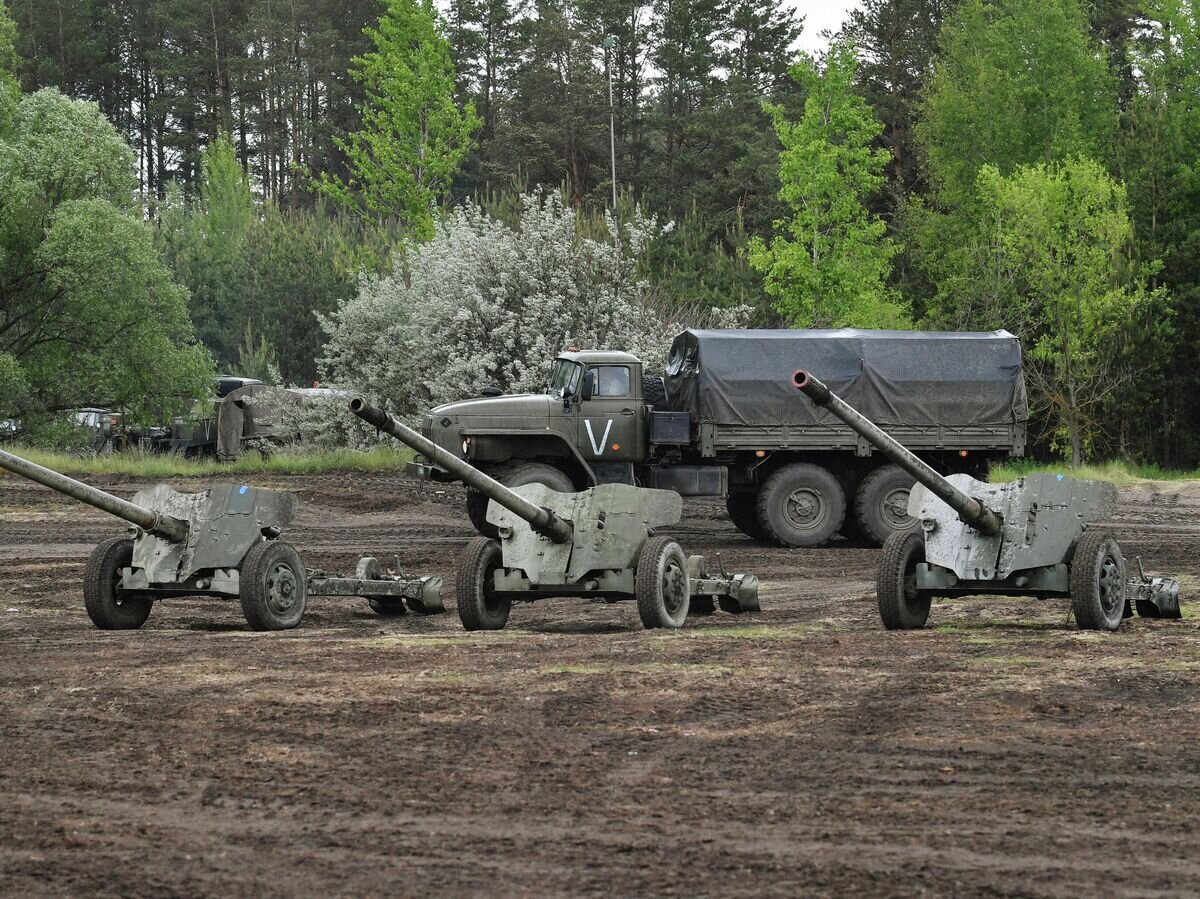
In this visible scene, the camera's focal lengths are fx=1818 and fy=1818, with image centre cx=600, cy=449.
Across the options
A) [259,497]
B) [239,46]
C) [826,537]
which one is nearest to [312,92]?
[239,46]

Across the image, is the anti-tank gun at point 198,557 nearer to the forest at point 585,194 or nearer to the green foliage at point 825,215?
the forest at point 585,194

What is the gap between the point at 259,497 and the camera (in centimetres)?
1456

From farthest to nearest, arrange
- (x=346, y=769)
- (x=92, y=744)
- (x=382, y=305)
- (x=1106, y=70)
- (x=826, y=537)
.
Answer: (x=1106, y=70), (x=382, y=305), (x=826, y=537), (x=92, y=744), (x=346, y=769)

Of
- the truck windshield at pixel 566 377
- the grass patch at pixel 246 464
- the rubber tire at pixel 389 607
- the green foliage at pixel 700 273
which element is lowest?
the rubber tire at pixel 389 607

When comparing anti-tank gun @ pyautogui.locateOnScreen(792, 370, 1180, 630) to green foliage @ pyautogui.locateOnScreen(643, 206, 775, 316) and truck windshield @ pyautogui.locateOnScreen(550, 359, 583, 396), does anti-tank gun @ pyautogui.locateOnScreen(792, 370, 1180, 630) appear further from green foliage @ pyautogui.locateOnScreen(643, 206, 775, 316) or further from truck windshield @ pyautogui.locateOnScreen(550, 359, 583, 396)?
green foliage @ pyautogui.locateOnScreen(643, 206, 775, 316)

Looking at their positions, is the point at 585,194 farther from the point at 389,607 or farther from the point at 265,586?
the point at 265,586

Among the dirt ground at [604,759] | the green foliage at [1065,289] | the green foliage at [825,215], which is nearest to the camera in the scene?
the dirt ground at [604,759]

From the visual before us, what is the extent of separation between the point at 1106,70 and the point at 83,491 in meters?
40.7

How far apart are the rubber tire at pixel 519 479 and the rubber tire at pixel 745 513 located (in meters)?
2.59

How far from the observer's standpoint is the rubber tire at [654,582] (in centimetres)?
1366

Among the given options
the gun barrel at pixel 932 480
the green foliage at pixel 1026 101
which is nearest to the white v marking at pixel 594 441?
the gun barrel at pixel 932 480

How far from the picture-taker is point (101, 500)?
1392 cm

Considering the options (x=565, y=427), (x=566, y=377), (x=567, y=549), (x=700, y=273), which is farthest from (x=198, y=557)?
(x=700, y=273)

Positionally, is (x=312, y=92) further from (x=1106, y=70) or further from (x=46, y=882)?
(x=46, y=882)
